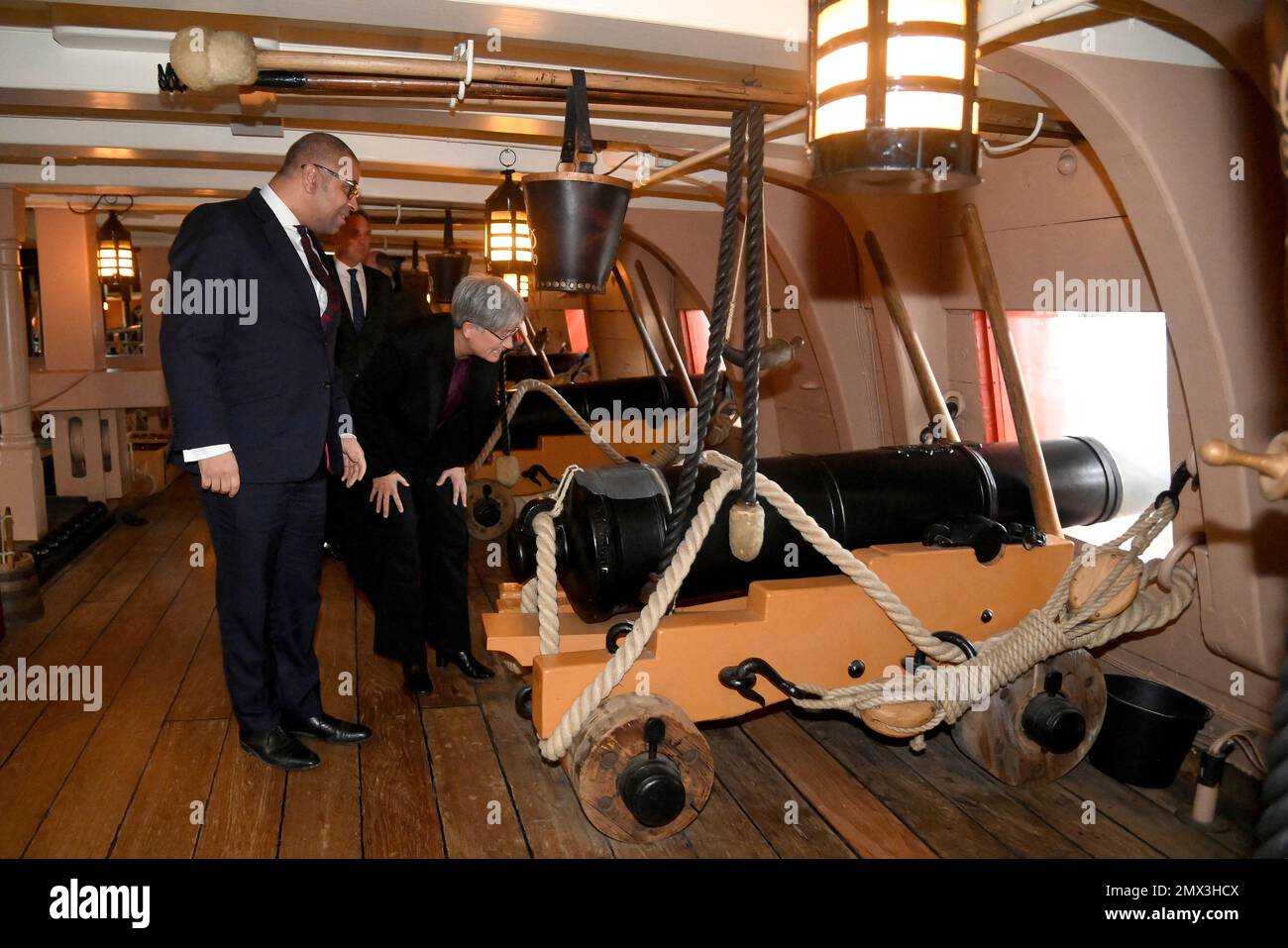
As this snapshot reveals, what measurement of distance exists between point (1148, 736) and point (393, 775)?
197 cm

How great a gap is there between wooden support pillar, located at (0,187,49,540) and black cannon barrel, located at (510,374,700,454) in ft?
8.29

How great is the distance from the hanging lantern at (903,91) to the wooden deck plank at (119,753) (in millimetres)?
2121

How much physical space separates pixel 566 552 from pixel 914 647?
925 mm

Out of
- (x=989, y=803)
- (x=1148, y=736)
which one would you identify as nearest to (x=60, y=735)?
Result: (x=989, y=803)

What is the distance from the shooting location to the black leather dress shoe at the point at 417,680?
3.18 m

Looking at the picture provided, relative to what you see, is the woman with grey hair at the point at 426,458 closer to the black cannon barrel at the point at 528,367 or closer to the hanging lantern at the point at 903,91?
the hanging lantern at the point at 903,91

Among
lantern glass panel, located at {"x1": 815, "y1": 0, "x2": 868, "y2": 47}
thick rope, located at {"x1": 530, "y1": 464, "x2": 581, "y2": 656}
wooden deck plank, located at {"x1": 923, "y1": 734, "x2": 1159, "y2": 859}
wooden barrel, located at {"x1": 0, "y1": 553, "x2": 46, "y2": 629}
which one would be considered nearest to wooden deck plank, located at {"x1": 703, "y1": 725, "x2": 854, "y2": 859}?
wooden deck plank, located at {"x1": 923, "y1": 734, "x2": 1159, "y2": 859}

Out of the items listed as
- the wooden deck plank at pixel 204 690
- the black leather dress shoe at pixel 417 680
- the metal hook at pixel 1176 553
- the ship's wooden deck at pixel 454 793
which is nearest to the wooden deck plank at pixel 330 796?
the ship's wooden deck at pixel 454 793

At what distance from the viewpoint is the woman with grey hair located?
303 cm

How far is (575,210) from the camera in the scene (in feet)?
7.32

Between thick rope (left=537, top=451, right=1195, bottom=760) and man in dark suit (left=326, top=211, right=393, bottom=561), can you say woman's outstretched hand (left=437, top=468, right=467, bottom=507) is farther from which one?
thick rope (left=537, top=451, right=1195, bottom=760)

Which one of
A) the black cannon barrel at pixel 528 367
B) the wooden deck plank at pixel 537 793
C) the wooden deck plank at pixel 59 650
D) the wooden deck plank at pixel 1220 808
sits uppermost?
the black cannon barrel at pixel 528 367

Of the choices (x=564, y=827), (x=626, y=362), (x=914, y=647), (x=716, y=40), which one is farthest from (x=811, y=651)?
(x=626, y=362)
